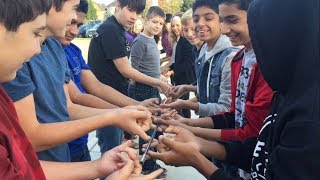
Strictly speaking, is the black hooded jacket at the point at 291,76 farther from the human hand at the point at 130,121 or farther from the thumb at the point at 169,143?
the human hand at the point at 130,121

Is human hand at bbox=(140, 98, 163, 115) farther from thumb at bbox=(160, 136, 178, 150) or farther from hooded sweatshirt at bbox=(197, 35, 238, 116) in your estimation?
thumb at bbox=(160, 136, 178, 150)

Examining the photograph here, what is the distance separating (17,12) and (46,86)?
0.73 metres

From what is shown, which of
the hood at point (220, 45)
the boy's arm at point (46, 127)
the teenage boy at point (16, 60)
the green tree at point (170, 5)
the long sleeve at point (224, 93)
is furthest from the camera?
the green tree at point (170, 5)

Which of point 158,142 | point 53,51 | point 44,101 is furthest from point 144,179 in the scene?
point 53,51

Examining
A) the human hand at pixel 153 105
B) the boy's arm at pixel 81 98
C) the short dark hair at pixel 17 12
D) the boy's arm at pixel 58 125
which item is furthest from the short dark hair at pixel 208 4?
the short dark hair at pixel 17 12

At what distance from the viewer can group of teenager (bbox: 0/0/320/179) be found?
1.18 m

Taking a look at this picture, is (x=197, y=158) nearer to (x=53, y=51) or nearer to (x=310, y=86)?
(x=310, y=86)

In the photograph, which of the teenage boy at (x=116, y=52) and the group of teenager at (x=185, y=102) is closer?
the group of teenager at (x=185, y=102)

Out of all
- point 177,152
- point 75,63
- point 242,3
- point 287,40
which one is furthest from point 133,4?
point 287,40

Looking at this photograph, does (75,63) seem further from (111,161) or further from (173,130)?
(111,161)

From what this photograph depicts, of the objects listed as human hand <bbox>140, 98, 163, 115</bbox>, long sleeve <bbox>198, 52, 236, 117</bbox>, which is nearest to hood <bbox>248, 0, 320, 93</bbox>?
long sleeve <bbox>198, 52, 236, 117</bbox>

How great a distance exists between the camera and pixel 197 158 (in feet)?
6.30

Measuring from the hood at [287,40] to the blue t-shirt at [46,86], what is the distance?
107cm

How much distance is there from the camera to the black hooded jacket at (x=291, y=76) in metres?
1.13
